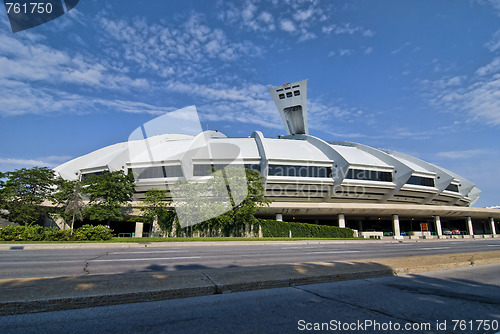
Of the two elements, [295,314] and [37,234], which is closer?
[295,314]

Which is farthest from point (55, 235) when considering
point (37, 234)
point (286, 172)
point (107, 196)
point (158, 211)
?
point (286, 172)

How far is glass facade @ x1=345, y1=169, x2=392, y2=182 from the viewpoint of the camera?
50375 millimetres

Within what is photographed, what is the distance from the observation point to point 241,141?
57.6 metres

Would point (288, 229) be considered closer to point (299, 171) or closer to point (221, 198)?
point (221, 198)

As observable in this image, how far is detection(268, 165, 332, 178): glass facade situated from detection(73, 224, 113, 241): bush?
97.4 ft

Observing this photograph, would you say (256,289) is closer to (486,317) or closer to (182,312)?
(182,312)

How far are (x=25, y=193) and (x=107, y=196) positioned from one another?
9.08 m

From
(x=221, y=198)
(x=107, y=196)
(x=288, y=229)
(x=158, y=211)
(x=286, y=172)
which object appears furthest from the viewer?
(x=286, y=172)

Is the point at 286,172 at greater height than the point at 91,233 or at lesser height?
greater

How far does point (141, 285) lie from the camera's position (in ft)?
15.4

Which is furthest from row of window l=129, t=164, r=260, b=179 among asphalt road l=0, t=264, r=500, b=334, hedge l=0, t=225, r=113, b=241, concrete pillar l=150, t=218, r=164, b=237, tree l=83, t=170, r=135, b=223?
asphalt road l=0, t=264, r=500, b=334

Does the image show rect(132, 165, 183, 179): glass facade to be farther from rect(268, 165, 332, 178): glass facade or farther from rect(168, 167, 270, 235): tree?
rect(268, 165, 332, 178): glass facade

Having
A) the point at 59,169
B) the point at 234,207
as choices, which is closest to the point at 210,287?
the point at 234,207

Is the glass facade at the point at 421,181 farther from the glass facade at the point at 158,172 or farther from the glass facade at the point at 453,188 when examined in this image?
the glass facade at the point at 158,172
